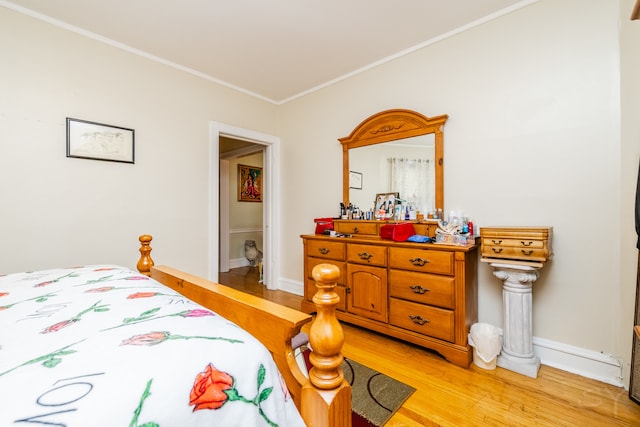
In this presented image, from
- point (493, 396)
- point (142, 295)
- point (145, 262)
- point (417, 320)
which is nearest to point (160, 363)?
point (142, 295)

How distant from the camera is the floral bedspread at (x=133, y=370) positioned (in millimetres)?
494

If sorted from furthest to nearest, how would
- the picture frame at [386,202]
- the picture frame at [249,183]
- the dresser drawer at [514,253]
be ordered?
the picture frame at [249,183] → the picture frame at [386,202] → the dresser drawer at [514,253]

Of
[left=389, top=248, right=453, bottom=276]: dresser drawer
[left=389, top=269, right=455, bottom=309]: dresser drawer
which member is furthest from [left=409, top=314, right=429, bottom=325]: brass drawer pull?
[left=389, top=248, right=453, bottom=276]: dresser drawer

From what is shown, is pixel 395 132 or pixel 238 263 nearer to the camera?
pixel 395 132

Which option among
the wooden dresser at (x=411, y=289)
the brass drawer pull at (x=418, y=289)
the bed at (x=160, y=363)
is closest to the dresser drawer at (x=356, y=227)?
the wooden dresser at (x=411, y=289)

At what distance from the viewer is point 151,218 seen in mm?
2742

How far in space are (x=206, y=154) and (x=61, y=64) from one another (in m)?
1.32

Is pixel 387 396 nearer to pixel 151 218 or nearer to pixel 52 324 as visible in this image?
pixel 52 324

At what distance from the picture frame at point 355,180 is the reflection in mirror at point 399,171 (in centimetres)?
1

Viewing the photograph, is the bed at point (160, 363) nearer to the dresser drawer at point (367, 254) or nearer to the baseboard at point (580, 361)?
the dresser drawer at point (367, 254)

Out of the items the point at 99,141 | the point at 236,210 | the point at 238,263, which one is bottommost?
the point at 238,263

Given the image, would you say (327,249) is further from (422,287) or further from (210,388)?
(210,388)

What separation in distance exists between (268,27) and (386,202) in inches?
73.2

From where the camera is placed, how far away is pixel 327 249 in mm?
2770
